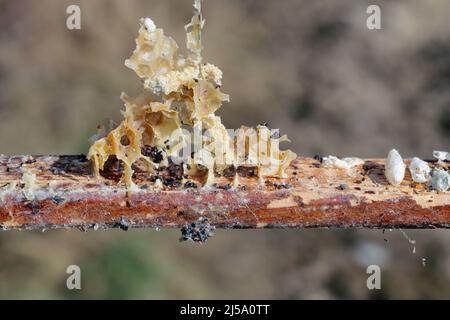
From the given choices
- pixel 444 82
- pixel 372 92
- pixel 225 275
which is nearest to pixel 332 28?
pixel 372 92

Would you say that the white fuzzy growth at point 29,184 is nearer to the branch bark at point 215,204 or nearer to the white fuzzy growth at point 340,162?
the branch bark at point 215,204

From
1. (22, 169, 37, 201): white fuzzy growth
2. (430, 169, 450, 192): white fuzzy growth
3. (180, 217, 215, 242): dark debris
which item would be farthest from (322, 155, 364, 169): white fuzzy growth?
(22, 169, 37, 201): white fuzzy growth

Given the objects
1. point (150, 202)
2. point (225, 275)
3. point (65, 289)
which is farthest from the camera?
point (225, 275)

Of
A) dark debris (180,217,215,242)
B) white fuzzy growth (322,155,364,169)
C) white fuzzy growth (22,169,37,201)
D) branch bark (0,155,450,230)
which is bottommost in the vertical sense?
dark debris (180,217,215,242)

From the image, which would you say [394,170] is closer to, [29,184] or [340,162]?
[340,162]

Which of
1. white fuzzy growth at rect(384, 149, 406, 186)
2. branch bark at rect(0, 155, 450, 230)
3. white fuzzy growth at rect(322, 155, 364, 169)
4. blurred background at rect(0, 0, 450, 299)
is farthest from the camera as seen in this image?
blurred background at rect(0, 0, 450, 299)

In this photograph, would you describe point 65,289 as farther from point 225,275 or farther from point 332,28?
point 332,28

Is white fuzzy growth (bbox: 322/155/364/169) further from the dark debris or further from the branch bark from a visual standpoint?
the dark debris

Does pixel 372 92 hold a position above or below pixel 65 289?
above
